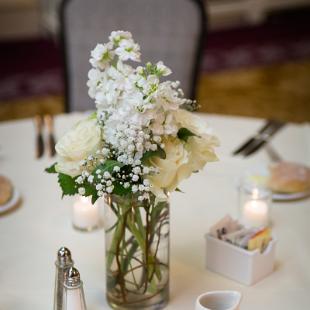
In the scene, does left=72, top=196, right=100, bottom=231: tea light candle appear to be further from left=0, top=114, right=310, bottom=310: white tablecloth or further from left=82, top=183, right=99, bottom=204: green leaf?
left=82, top=183, right=99, bottom=204: green leaf

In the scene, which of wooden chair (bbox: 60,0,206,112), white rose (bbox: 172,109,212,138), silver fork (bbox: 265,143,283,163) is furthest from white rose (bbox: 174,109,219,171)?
wooden chair (bbox: 60,0,206,112)

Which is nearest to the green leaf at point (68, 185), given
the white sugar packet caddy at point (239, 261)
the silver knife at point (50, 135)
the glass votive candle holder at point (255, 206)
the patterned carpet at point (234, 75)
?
the white sugar packet caddy at point (239, 261)

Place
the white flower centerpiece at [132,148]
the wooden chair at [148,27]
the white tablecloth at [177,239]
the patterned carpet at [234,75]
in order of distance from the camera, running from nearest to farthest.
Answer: the white flower centerpiece at [132,148]
the white tablecloth at [177,239]
the wooden chair at [148,27]
the patterned carpet at [234,75]

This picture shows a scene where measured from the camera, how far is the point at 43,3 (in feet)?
19.0

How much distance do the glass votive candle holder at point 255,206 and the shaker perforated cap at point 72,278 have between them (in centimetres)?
52

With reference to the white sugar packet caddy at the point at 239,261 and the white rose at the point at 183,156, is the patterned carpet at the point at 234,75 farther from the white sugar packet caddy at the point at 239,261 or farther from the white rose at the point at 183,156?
the white rose at the point at 183,156

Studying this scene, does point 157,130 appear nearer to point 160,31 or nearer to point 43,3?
point 160,31

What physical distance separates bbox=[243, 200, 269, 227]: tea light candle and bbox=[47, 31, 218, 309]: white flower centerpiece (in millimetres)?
391

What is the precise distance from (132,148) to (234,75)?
4194 mm

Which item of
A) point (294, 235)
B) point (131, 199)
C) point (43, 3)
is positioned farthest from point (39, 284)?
point (43, 3)

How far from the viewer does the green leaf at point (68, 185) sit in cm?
122

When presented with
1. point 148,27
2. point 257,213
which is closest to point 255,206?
point 257,213

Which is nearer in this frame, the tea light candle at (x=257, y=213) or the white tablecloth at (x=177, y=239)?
the white tablecloth at (x=177, y=239)

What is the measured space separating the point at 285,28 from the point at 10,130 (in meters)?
4.40
